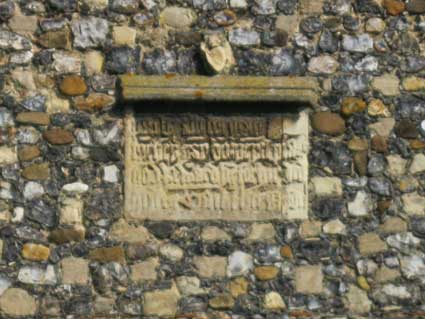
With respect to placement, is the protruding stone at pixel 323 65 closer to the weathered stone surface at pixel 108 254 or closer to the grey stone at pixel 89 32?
the grey stone at pixel 89 32

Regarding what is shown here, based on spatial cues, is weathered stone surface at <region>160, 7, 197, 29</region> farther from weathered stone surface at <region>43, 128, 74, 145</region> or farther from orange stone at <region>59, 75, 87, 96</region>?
weathered stone surface at <region>43, 128, 74, 145</region>

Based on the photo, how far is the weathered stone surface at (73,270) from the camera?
23.6 ft

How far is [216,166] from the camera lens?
7328 millimetres

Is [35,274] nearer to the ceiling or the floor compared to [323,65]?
nearer to the floor

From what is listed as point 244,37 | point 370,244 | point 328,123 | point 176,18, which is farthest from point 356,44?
point 370,244

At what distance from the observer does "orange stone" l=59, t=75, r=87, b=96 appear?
23.6 ft

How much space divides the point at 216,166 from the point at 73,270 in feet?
3.68

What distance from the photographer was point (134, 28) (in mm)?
7258

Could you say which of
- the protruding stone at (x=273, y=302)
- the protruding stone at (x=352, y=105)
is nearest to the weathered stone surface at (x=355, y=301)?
the protruding stone at (x=273, y=302)

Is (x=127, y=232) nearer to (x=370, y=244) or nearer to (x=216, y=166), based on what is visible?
(x=216, y=166)

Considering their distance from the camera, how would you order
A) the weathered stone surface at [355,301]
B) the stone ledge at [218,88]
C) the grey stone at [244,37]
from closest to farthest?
the stone ledge at [218,88] → the grey stone at [244,37] → the weathered stone surface at [355,301]

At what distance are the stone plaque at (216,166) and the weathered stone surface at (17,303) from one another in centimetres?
83

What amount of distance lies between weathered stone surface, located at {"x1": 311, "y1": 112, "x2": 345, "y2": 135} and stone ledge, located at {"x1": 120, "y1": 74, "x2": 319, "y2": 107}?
0.17 meters

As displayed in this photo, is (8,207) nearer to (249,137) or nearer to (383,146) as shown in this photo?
(249,137)
